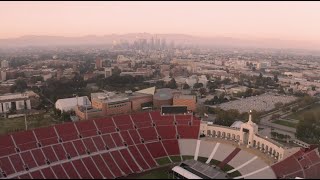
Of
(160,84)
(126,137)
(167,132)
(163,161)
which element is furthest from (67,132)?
(160,84)

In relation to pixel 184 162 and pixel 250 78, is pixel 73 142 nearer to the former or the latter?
pixel 184 162

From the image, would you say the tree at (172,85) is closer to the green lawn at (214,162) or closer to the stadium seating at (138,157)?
the stadium seating at (138,157)

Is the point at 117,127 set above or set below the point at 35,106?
above

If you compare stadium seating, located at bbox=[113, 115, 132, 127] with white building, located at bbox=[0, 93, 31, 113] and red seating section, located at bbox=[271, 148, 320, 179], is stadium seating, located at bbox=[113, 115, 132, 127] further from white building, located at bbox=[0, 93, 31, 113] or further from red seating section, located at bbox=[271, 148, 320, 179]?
white building, located at bbox=[0, 93, 31, 113]

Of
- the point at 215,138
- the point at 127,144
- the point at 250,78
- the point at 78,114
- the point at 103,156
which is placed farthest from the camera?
the point at 250,78

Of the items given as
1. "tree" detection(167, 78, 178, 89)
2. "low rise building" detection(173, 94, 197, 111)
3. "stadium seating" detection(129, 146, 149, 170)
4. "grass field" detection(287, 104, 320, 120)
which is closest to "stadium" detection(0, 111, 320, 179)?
"stadium seating" detection(129, 146, 149, 170)

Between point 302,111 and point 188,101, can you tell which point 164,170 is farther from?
point 302,111

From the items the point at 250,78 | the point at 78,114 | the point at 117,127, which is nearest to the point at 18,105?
the point at 78,114
